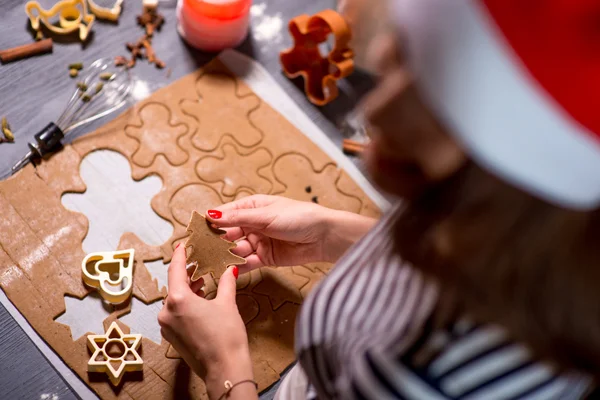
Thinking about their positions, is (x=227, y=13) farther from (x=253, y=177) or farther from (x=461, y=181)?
(x=461, y=181)

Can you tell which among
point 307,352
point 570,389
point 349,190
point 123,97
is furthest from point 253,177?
point 570,389

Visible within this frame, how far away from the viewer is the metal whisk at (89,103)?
3.45 feet

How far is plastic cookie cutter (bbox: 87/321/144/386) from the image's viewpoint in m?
0.91

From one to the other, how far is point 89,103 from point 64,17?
21 cm

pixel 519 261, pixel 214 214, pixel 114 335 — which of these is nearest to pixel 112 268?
pixel 114 335

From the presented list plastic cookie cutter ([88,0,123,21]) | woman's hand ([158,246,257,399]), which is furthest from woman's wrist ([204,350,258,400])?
plastic cookie cutter ([88,0,123,21])

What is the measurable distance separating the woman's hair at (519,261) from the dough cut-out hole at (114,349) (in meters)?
0.65

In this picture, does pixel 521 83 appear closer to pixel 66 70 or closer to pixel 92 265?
pixel 92 265

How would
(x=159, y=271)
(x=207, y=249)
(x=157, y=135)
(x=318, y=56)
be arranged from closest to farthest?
(x=207, y=249) < (x=159, y=271) < (x=157, y=135) < (x=318, y=56)

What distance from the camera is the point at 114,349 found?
0.94 meters

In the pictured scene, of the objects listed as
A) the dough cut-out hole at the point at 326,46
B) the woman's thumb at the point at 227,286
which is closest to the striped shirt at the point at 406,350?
the woman's thumb at the point at 227,286

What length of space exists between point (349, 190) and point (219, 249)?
34 cm

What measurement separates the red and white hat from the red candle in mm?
840

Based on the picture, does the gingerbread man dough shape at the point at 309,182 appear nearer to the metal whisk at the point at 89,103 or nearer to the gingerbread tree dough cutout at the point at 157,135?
the gingerbread tree dough cutout at the point at 157,135
